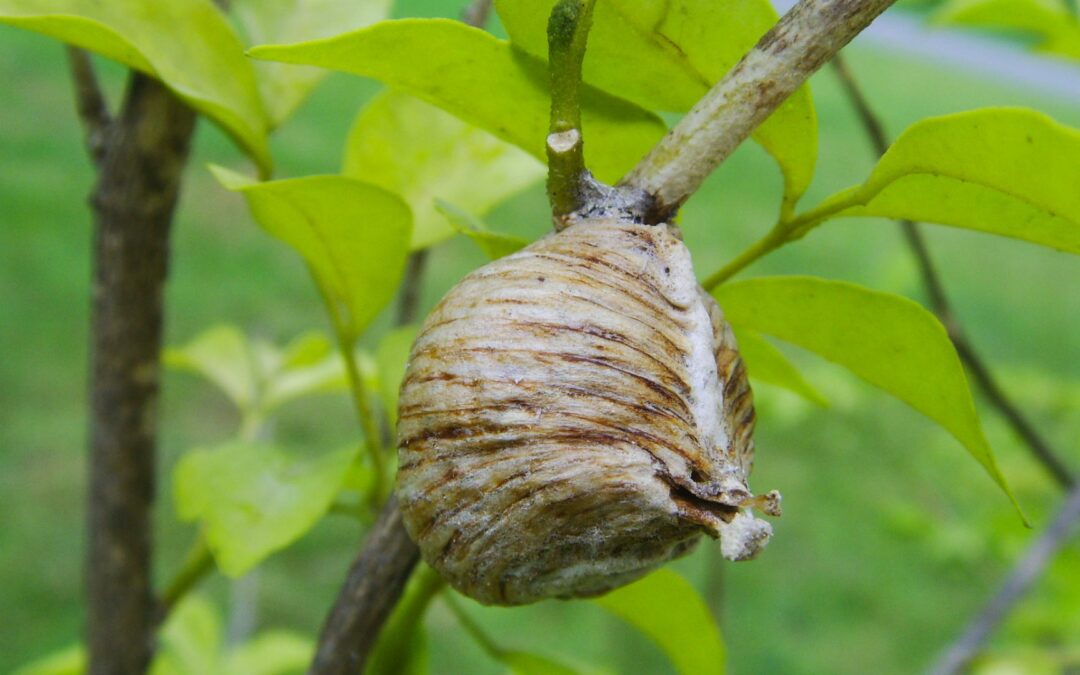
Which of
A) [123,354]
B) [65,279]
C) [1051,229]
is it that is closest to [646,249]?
[1051,229]

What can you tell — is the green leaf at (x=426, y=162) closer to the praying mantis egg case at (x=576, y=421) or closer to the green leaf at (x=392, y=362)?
the green leaf at (x=392, y=362)

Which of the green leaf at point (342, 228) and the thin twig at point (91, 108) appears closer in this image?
the green leaf at point (342, 228)

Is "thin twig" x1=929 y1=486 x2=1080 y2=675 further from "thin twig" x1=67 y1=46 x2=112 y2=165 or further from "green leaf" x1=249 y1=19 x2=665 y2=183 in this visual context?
"thin twig" x1=67 y1=46 x2=112 y2=165

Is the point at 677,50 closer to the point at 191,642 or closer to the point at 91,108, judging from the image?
the point at 91,108

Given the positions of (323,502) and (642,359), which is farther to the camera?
(323,502)

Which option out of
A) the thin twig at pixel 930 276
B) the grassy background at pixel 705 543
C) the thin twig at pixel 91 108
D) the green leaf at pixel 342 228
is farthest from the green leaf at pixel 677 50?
the grassy background at pixel 705 543

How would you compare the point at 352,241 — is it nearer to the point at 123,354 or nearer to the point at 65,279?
the point at 123,354
